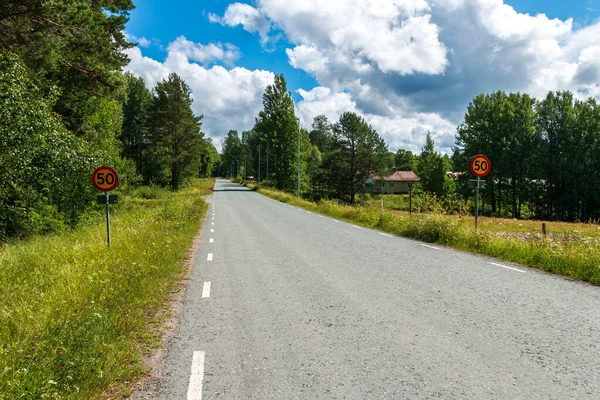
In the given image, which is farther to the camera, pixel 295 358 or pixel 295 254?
pixel 295 254

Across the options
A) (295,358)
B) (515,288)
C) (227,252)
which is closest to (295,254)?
(227,252)

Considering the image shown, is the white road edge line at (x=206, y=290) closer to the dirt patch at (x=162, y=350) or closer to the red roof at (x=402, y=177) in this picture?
the dirt patch at (x=162, y=350)

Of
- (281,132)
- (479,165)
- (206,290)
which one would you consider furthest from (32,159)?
(281,132)

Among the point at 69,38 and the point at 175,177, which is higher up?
the point at 69,38

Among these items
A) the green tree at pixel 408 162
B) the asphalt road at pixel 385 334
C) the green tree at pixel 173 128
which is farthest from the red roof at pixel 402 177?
the asphalt road at pixel 385 334

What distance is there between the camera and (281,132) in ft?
193

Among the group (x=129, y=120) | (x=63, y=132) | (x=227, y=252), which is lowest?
(x=227, y=252)

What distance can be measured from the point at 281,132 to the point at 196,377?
5692 centimetres

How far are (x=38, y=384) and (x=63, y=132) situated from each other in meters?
14.5

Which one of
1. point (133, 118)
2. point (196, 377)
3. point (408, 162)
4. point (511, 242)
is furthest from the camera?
point (408, 162)

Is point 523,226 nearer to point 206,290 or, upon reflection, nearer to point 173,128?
point 206,290

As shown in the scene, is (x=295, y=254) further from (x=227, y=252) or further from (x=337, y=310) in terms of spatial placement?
(x=337, y=310)

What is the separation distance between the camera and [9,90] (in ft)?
35.3

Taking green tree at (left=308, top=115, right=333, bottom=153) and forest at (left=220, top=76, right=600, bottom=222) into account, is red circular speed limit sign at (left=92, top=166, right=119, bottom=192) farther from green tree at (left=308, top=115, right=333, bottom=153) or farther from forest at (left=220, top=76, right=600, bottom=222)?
green tree at (left=308, top=115, right=333, bottom=153)
